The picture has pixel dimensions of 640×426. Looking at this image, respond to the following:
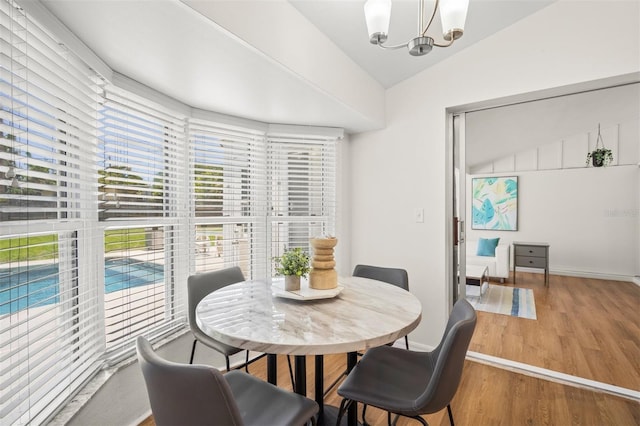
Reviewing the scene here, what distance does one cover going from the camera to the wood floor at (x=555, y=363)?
1.86 meters

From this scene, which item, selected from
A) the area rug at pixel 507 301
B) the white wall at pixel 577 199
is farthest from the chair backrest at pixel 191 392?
the area rug at pixel 507 301

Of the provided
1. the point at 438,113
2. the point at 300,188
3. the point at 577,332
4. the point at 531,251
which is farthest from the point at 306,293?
the point at 531,251

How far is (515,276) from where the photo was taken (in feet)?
15.0

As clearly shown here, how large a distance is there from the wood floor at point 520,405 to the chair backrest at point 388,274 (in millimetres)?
795

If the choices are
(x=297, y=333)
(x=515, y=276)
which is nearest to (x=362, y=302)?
(x=297, y=333)

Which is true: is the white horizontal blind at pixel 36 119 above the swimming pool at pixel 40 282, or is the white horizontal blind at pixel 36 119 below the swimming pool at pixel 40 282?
above

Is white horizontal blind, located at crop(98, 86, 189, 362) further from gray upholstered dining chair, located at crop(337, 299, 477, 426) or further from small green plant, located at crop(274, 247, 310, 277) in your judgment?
gray upholstered dining chair, located at crop(337, 299, 477, 426)

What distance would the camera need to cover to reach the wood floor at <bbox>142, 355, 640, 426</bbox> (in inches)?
71.0

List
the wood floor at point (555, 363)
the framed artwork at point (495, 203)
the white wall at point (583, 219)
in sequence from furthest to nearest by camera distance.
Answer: the framed artwork at point (495, 203)
the white wall at point (583, 219)
the wood floor at point (555, 363)

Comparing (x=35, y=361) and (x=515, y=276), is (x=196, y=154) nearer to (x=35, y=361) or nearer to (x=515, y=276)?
(x=35, y=361)

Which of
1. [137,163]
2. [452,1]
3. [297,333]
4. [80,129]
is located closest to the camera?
[297,333]

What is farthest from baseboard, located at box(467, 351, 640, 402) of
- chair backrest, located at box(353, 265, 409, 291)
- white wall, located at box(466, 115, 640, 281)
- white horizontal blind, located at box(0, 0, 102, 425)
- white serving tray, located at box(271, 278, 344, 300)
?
white horizontal blind, located at box(0, 0, 102, 425)

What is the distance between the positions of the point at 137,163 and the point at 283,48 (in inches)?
45.3

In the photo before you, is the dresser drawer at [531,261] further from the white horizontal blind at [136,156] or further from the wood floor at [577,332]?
the white horizontal blind at [136,156]
